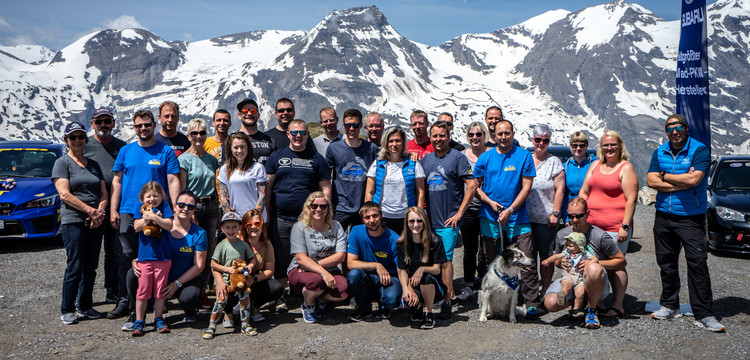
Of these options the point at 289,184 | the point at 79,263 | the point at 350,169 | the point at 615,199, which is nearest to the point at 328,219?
the point at 289,184

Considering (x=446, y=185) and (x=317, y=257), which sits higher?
(x=446, y=185)

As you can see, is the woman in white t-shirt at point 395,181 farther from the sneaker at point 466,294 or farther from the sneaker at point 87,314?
the sneaker at point 87,314

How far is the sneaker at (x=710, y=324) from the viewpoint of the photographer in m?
5.81

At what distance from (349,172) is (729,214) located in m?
7.61

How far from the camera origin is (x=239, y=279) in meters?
5.86

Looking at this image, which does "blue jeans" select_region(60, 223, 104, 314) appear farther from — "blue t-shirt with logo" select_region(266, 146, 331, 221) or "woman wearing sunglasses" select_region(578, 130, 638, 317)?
"woman wearing sunglasses" select_region(578, 130, 638, 317)

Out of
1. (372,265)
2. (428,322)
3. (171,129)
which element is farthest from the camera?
(171,129)

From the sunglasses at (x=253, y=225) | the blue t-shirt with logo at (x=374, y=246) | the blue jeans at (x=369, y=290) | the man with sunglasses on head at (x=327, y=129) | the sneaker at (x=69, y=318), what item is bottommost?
the sneaker at (x=69, y=318)

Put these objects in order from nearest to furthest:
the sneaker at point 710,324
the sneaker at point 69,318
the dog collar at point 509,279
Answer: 1. the sneaker at point 710,324
2. the dog collar at point 509,279
3. the sneaker at point 69,318

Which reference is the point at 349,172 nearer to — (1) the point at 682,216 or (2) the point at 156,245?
(2) the point at 156,245

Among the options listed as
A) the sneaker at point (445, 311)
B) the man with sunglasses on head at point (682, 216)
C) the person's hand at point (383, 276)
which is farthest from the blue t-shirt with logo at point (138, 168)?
the man with sunglasses on head at point (682, 216)

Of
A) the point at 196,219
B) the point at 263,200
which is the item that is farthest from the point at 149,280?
the point at 263,200

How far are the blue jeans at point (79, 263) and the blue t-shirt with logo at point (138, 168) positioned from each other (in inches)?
21.4

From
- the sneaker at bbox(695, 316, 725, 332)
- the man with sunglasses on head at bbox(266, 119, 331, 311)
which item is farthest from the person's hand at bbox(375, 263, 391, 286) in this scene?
the sneaker at bbox(695, 316, 725, 332)
